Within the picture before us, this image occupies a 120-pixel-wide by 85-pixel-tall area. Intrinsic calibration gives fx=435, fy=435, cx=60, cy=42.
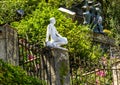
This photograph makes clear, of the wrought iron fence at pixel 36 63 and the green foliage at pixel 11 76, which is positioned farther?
the wrought iron fence at pixel 36 63

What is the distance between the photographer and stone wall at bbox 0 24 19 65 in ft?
29.6

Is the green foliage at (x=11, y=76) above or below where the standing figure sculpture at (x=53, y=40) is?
above

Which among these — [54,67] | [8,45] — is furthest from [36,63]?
[8,45]

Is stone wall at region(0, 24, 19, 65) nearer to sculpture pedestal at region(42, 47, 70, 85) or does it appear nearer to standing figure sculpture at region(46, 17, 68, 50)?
sculpture pedestal at region(42, 47, 70, 85)

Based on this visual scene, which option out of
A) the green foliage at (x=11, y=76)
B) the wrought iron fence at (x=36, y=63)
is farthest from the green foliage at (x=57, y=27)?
the green foliage at (x=11, y=76)

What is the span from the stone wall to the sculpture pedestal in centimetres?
64

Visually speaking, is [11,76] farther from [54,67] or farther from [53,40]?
[53,40]

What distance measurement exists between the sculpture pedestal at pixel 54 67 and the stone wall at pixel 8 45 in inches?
25.2

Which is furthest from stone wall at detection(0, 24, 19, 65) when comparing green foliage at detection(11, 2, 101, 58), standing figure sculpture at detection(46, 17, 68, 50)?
green foliage at detection(11, 2, 101, 58)

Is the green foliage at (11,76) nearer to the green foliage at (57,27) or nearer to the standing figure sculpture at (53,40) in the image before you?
the standing figure sculpture at (53,40)

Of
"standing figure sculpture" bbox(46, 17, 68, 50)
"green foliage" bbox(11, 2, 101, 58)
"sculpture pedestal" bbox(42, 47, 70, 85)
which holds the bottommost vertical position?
"green foliage" bbox(11, 2, 101, 58)

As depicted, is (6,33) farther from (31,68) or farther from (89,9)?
(89,9)

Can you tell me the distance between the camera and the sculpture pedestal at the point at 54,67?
30.4 ft

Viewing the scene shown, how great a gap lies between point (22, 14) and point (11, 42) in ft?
32.7
